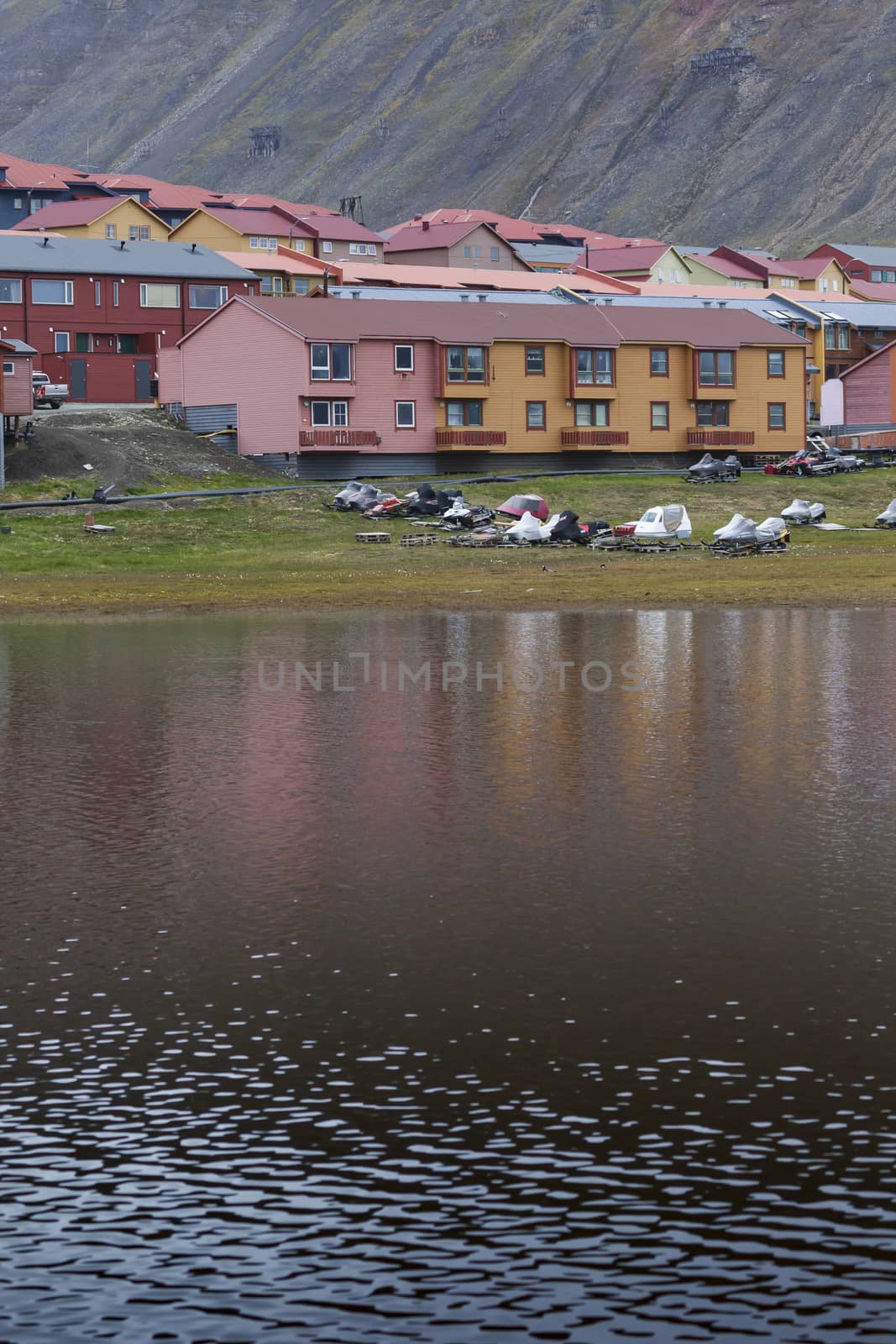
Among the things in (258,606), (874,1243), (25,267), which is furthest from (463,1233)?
(25,267)

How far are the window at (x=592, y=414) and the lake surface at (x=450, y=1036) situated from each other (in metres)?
67.3

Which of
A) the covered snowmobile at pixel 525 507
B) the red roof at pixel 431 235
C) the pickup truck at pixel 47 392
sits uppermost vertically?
the red roof at pixel 431 235

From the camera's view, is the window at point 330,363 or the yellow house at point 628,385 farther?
the yellow house at point 628,385

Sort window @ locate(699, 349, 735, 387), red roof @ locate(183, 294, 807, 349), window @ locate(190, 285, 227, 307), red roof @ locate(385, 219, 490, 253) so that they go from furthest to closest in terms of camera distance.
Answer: red roof @ locate(385, 219, 490, 253)
window @ locate(190, 285, 227, 307)
window @ locate(699, 349, 735, 387)
red roof @ locate(183, 294, 807, 349)

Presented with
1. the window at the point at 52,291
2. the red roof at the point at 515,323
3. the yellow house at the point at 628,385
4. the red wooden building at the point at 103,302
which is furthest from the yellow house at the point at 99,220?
the yellow house at the point at 628,385

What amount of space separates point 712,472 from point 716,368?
38.6 ft

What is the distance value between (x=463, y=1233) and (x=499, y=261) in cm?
16916

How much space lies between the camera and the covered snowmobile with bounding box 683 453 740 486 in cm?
8725

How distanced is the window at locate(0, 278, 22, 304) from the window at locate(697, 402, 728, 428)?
128 ft

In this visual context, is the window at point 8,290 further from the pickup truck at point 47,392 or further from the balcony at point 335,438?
the balcony at point 335,438

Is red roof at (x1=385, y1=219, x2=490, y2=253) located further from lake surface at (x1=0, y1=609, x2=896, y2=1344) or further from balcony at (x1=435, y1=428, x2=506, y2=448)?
lake surface at (x1=0, y1=609, x2=896, y2=1344)

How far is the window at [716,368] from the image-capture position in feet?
317

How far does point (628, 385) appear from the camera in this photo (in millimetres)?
94875

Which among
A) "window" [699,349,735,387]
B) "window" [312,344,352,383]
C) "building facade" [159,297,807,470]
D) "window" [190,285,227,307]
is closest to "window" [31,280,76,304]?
"window" [190,285,227,307]
